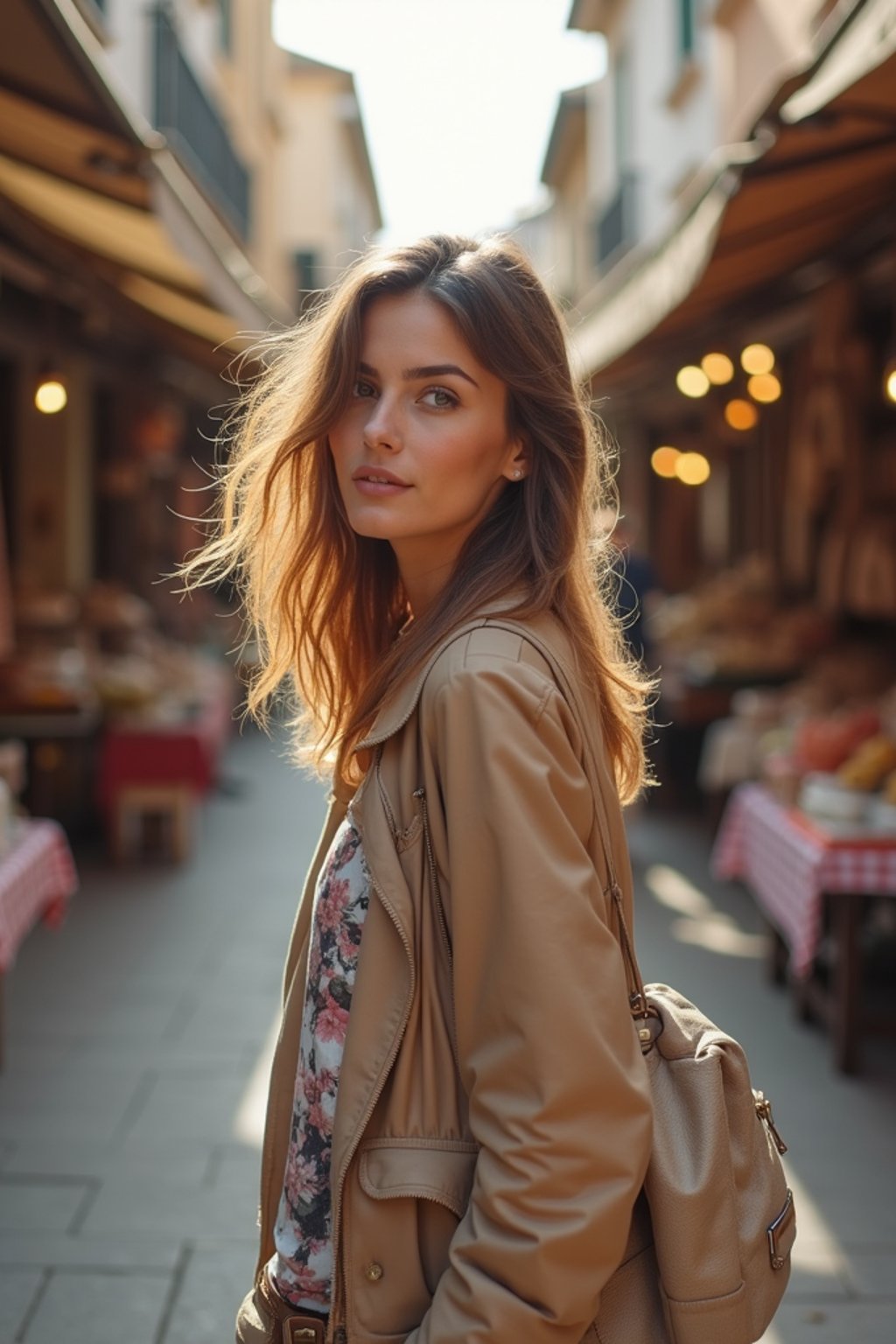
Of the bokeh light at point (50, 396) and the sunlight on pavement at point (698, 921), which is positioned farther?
the sunlight on pavement at point (698, 921)

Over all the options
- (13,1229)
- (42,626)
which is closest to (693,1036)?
(13,1229)

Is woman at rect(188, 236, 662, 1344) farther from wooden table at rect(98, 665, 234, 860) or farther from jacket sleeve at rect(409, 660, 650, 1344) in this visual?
wooden table at rect(98, 665, 234, 860)

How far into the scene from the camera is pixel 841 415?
8.03 meters

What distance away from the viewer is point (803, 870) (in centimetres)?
505

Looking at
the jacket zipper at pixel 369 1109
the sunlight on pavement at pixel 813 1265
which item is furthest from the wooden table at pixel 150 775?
the jacket zipper at pixel 369 1109

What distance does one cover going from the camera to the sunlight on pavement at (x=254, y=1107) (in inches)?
175

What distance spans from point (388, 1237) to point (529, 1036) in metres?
0.29

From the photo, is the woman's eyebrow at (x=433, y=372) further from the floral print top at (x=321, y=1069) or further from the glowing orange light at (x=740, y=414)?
the glowing orange light at (x=740, y=414)

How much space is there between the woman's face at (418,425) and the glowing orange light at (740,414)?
822 centimetres

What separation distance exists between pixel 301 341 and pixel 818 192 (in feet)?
14.7

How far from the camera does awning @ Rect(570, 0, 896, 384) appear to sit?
4.46m

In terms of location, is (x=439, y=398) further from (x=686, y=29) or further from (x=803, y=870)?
(x=686, y=29)

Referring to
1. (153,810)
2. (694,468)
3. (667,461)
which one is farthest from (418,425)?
(667,461)

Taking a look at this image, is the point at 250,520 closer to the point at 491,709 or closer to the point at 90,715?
the point at 491,709
